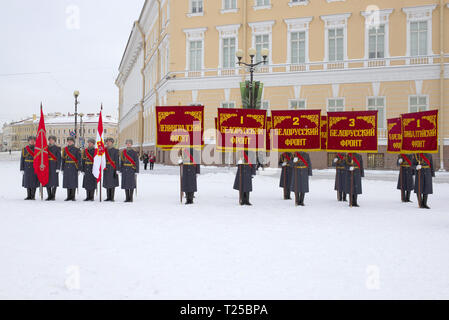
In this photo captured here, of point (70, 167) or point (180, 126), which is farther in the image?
point (70, 167)

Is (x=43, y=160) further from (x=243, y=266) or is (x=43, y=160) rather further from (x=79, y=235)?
(x=243, y=266)

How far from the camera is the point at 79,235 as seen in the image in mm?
6234

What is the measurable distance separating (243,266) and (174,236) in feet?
6.27

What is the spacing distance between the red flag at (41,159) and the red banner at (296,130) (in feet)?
20.8

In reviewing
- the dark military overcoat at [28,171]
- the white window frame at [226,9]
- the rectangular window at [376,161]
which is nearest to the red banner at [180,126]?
the dark military overcoat at [28,171]

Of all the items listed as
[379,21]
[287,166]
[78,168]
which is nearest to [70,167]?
[78,168]

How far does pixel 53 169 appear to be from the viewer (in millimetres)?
11117

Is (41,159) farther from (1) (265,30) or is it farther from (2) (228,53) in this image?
(1) (265,30)

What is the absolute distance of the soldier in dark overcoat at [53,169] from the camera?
10961mm

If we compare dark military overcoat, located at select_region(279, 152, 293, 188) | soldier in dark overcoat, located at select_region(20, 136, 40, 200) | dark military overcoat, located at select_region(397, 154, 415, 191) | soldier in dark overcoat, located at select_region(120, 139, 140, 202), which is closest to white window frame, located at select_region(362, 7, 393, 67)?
dark military overcoat, located at select_region(397, 154, 415, 191)

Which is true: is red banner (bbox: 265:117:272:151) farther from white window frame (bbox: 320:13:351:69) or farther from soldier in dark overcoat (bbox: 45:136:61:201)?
white window frame (bbox: 320:13:351:69)

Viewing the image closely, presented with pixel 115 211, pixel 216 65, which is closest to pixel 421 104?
pixel 216 65

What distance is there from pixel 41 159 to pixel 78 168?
992mm
